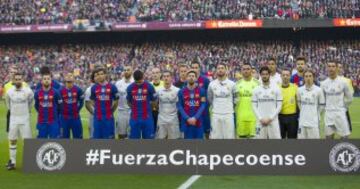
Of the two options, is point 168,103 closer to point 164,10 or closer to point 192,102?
point 192,102

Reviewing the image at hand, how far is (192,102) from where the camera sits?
12781mm

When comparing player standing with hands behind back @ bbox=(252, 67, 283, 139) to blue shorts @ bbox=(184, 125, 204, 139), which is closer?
player standing with hands behind back @ bbox=(252, 67, 283, 139)

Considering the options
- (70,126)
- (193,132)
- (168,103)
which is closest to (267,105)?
(193,132)

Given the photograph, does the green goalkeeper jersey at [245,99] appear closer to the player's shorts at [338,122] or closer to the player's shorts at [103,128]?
the player's shorts at [338,122]

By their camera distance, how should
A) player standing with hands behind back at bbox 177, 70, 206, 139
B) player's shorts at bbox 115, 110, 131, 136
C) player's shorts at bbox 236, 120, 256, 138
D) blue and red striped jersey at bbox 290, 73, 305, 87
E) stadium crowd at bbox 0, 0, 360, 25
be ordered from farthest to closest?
stadium crowd at bbox 0, 0, 360, 25
player's shorts at bbox 115, 110, 131, 136
blue and red striped jersey at bbox 290, 73, 305, 87
player's shorts at bbox 236, 120, 256, 138
player standing with hands behind back at bbox 177, 70, 206, 139

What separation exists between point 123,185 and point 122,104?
378 cm

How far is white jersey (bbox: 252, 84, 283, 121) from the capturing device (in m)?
12.3

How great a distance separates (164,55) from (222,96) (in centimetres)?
3464

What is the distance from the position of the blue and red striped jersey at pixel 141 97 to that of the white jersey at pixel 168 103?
1.05ft

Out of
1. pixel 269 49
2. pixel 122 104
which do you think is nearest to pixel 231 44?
pixel 269 49

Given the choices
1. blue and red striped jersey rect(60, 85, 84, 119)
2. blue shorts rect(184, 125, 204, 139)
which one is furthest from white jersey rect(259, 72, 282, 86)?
blue and red striped jersey rect(60, 85, 84, 119)

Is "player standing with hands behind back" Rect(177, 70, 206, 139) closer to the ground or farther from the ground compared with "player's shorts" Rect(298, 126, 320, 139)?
farther from the ground

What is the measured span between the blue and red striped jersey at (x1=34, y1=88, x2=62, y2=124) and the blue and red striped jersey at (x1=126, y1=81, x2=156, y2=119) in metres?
1.51

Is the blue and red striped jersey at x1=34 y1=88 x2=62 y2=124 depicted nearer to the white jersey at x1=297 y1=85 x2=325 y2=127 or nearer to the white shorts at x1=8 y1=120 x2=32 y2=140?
the white shorts at x1=8 y1=120 x2=32 y2=140
